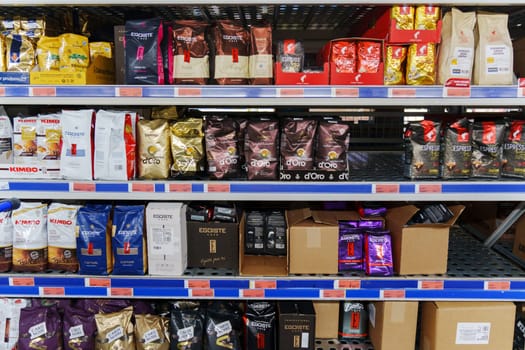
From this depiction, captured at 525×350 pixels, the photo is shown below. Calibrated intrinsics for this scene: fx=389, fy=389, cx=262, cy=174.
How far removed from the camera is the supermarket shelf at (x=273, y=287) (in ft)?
6.73

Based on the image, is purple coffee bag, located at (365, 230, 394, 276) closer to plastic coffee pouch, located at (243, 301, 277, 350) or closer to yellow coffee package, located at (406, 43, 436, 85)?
plastic coffee pouch, located at (243, 301, 277, 350)

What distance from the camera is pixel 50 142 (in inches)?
82.7

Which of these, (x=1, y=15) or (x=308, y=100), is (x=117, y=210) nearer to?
(x=308, y=100)

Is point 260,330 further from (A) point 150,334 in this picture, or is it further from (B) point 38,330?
(B) point 38,330

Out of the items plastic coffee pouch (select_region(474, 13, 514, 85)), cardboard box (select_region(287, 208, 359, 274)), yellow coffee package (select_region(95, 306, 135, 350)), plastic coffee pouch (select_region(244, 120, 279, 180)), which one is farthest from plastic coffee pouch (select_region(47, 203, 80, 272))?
plastic coffee pouch (select_region(474, 13, 514, 85))

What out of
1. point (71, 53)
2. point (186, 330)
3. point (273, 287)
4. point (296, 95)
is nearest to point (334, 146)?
point (296, 95)

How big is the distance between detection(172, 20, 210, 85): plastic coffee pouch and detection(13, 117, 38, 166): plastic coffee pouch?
33.5 inches

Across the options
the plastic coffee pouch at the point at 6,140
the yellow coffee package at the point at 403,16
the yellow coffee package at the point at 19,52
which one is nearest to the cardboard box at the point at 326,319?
the yellow coffee package at the point at 403,16

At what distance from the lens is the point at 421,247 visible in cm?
207

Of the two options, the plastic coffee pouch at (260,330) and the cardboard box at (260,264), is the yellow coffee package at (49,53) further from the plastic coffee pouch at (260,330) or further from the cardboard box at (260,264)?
the plastic coffee pouch at (260,330)

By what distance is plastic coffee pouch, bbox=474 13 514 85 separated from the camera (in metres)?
1.94

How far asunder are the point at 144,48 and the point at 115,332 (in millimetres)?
1534

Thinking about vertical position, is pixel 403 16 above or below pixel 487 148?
above

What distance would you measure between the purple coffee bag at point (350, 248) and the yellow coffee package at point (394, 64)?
821 millimetres
